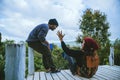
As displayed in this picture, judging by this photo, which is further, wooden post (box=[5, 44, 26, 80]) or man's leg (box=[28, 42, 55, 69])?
man's leg (box=[28, 42, 55, 69])

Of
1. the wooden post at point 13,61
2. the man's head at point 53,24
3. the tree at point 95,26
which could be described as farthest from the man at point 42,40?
the tree at point 95,26

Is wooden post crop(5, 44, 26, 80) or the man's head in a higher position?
the man's head

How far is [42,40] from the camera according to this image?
608 centimetres

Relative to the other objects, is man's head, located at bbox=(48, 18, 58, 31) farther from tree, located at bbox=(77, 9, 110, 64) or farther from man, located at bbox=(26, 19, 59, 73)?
tree, located at bbox=(77, 9, 110, 64)

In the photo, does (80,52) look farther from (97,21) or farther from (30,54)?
(97,21)

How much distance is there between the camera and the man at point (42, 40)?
6082mm

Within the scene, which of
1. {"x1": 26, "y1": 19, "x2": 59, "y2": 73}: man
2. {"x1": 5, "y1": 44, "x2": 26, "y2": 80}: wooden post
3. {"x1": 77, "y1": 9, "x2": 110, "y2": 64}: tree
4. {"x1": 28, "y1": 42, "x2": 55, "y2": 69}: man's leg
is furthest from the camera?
{"x1": 77, "y1": 9, "x2": 110, "y2": 64}: tree

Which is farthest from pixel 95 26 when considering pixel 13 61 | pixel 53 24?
pixel 13 61

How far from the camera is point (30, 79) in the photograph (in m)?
5.33

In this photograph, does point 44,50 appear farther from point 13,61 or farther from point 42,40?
point 13,61

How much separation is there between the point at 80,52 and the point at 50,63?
4.09 feet

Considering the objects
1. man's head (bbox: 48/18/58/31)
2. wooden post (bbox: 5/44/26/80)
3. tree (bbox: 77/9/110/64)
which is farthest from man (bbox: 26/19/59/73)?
tree (bbox: 77/9/110/64)

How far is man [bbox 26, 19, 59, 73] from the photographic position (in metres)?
6.08

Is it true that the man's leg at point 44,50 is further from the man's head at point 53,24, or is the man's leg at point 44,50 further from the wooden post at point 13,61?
the wooden post at point 13,61
